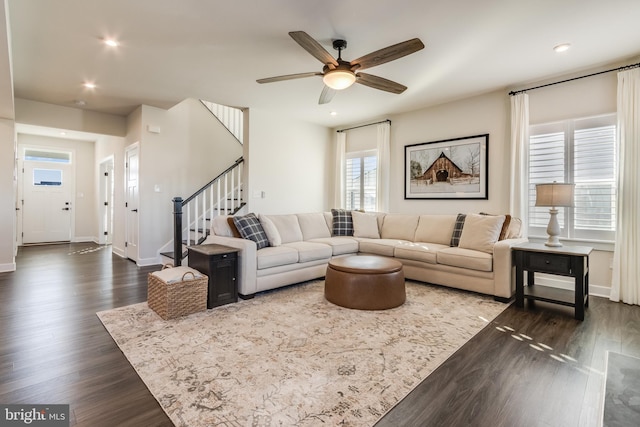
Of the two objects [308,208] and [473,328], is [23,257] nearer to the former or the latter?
[308,208]

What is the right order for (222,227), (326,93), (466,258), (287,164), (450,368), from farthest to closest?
1. (287,164)
2. (222,227)
3. (466,258)
4. (326,93)
5. (450,368)

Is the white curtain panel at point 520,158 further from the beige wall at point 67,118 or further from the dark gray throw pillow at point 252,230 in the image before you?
the beige wall at point 67,118

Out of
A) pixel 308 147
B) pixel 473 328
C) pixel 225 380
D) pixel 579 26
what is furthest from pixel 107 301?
pixel 579 26

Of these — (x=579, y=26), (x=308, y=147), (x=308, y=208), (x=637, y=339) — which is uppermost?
(x=579, y=26)

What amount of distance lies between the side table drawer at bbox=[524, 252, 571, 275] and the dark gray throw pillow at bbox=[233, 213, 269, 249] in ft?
9.61

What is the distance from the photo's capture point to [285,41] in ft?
9.91

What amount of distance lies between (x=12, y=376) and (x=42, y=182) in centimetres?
748

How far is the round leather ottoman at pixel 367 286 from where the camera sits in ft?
10.1

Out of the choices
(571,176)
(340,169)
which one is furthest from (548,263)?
(340,169)

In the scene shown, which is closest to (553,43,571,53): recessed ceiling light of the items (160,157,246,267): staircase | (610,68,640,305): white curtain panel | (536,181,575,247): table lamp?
(610,68,640,305): white curtain panel

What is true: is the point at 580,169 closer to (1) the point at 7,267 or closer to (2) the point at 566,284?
(2) the point at 566,284

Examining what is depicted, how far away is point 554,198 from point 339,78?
99.9 inches

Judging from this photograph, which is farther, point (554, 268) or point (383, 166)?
point (383, 166)

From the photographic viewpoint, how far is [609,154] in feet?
11.7
